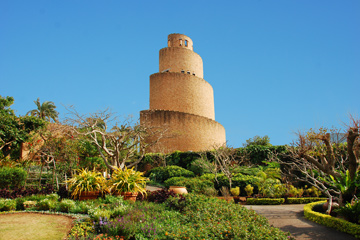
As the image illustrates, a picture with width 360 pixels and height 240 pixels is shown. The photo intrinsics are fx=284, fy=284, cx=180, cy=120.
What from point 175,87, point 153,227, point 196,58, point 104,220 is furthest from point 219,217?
point 196,58

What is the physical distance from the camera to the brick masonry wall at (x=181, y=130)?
2773 cm

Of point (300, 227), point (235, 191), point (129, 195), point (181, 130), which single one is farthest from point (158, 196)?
point (181, 130)

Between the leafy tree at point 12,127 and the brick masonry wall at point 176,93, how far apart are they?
14.1m

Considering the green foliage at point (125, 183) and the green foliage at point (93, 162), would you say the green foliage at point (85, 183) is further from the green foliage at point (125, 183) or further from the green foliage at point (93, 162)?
the green foliage at point (93, 162)

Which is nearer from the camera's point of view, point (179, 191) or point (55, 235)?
point (55, 235)

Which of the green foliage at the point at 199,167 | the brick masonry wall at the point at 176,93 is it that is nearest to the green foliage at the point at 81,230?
the green foliage at the point at 199,167

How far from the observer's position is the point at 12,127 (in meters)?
19.8

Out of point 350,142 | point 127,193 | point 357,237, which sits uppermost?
point 350,142

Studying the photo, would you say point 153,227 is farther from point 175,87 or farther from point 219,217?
point 175,87

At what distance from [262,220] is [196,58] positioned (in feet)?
101

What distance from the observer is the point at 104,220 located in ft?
21.0

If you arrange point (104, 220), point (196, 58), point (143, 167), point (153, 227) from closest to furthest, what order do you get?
1. point (153, 227)
2. point (104, 220)
3. point (143, 167)
4. point (196, 58)

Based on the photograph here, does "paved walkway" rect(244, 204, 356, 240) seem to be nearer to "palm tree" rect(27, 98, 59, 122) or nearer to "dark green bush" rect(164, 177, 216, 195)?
"dark green bush" rect(164, 177, 216, 195)

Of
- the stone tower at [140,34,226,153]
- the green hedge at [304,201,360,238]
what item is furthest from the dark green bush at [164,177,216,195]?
the stone tower at [140,34,226,153]
